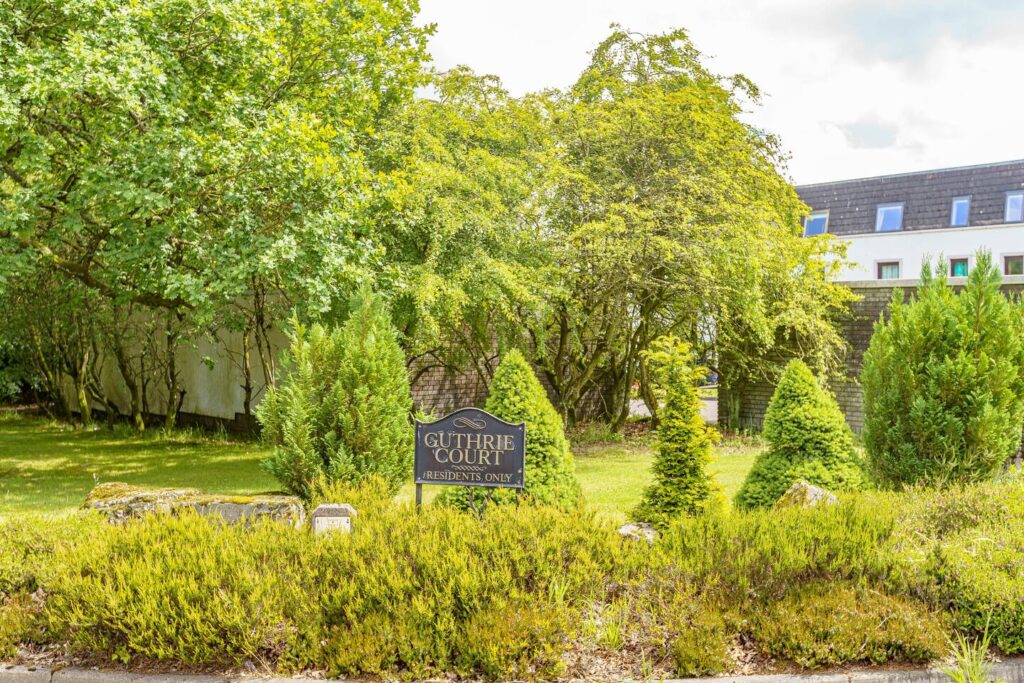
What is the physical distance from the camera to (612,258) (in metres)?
14.7

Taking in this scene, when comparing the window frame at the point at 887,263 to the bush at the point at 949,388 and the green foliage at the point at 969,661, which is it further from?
the green foliage at the point at 969,661

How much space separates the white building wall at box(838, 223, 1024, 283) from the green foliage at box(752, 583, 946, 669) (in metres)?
29.4

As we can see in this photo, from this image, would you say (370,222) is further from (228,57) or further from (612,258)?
(612,258)

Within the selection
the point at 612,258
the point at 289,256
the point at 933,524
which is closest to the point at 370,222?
the point at 289,256

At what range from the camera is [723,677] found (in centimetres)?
440

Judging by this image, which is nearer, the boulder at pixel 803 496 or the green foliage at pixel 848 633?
the green foliage at pixel 848 633

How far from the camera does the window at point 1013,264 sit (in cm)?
3175

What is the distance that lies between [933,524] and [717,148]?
37.0ft

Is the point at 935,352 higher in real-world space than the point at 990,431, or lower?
higher

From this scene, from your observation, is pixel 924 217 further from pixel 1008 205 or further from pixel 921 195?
pixel 1008 205

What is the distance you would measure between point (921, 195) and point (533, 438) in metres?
32.4

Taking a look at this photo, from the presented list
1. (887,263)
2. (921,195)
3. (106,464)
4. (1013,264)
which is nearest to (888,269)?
(887,263)

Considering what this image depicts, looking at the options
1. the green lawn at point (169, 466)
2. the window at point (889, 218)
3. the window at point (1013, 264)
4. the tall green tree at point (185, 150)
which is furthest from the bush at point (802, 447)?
the window at point (889, 218)

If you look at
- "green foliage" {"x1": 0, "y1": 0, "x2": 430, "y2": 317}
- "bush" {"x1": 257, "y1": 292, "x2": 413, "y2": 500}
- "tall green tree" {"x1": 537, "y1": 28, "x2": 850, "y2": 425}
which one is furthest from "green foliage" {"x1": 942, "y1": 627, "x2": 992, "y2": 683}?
"tall green tree" {"x1": 537, "y1": 28, "x2": 850, "y2": 425}
